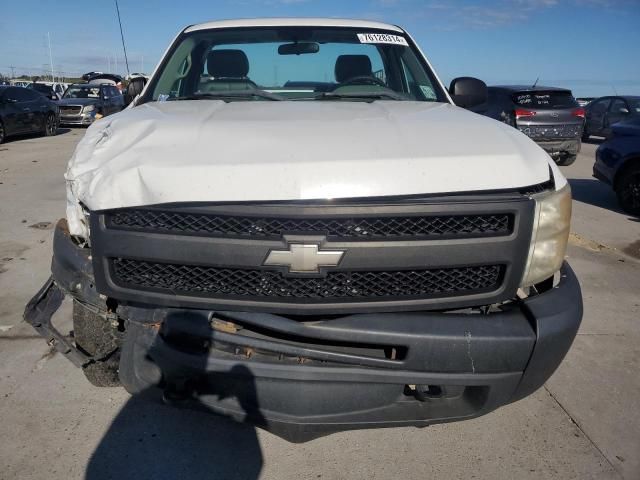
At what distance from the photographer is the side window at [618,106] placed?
1536cm

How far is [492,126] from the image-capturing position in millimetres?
2400

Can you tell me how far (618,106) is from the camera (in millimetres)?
15641

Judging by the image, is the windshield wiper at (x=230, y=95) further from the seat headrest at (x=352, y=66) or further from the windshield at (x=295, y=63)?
the seat headrest at (x=352, y=66)

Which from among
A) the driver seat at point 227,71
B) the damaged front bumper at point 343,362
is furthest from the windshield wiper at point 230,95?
the damaged front bumper at point 343,362

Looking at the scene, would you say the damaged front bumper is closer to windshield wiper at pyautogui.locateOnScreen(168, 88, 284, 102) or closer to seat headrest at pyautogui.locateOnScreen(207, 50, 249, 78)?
windshield wiper at pyautogui.locateOnScreen(168, 88, 284, 102)

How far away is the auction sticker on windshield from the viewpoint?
3.59 meters

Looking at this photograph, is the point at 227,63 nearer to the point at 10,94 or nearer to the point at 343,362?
the point at 343,362

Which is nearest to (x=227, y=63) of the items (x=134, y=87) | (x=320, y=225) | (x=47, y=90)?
(x=134, y=87)

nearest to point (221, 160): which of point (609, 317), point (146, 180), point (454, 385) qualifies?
point (146, 180)

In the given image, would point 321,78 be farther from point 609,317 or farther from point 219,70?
point 609,317

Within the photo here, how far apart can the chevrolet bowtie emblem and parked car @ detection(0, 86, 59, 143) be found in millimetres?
14890

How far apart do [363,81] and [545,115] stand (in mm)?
Answer: 8767

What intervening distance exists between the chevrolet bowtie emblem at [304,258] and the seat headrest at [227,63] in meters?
1.98

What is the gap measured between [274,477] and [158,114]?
1.76 metres
